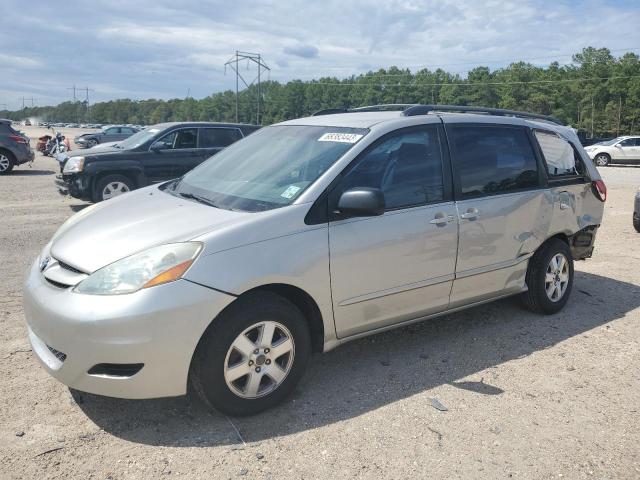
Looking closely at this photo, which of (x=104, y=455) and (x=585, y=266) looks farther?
(x=585, y=266)

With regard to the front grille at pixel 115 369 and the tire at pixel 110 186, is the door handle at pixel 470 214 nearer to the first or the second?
the front grille at pixel 115 369

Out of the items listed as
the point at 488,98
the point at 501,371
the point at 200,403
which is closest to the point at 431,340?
the point at 501,371

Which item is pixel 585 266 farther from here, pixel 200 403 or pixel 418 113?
pixel 200 403

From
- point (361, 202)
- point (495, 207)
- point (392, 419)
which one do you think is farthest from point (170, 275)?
point (495, 207)

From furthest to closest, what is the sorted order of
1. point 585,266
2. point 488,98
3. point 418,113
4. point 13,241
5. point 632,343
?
1. point 488,98
2. point 13,241
3. point 585,266
4. point 632,343
5. point 418,113

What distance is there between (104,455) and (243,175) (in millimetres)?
1980

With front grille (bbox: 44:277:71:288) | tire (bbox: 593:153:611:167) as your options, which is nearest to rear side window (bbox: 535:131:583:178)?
front grille (bbox: 44:277:71:288)

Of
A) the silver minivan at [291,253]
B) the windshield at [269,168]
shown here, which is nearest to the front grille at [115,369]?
the silver minivan at [291,253]

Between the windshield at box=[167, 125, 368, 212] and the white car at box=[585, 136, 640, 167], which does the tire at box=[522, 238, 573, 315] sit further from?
the white car at box=[585, 136, 640, 167]

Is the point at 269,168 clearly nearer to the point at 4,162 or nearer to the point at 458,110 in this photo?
the point at 458,110

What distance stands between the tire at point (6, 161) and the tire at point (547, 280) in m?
17.1

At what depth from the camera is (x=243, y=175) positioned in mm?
3945

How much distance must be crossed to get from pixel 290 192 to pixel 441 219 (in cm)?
115

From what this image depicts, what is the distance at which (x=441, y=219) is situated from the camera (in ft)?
13.0
